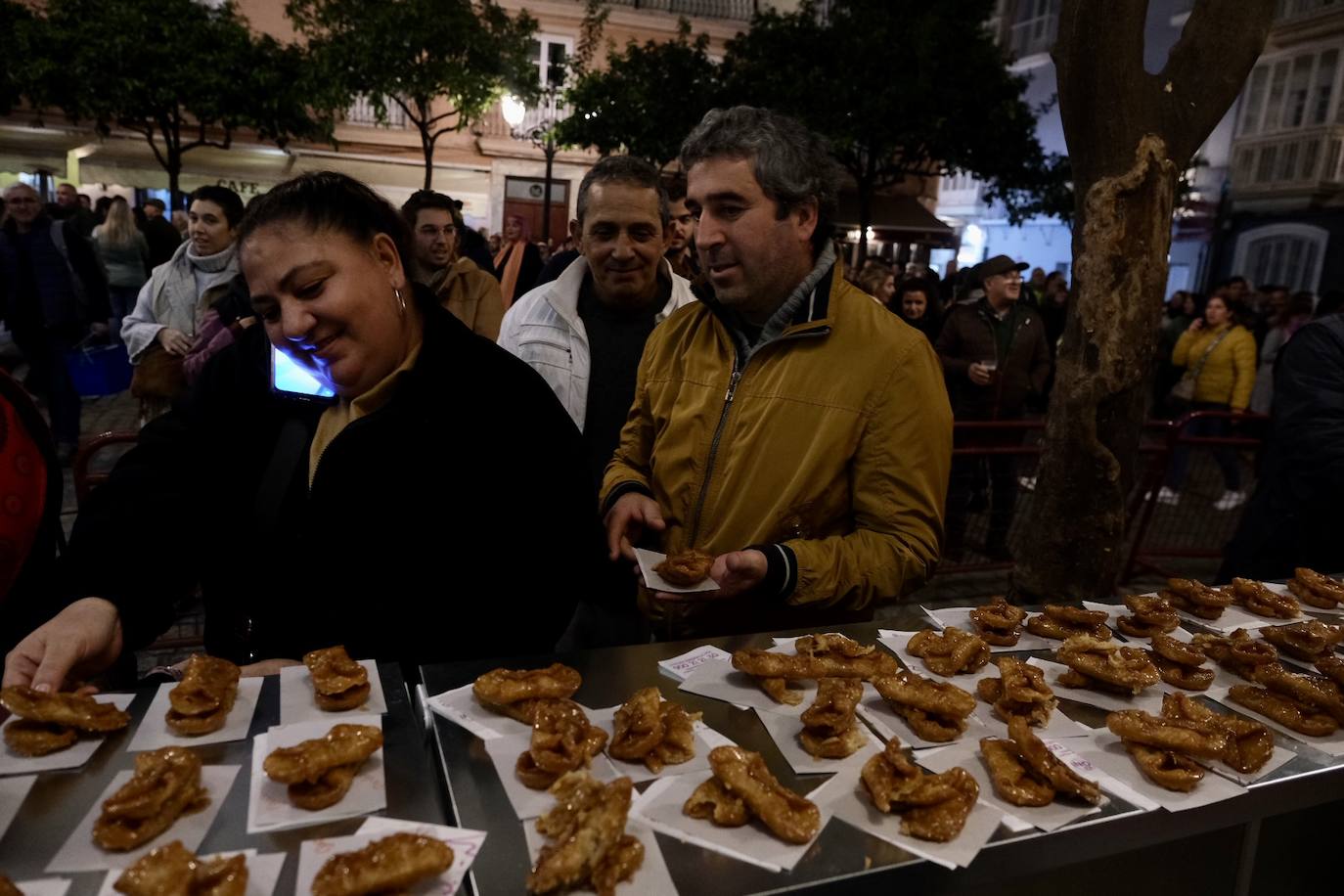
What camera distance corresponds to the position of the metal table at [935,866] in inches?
53.2

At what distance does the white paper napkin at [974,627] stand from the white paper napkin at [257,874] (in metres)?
1.64

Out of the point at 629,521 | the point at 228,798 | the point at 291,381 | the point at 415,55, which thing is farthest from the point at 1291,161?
the point at 228,798

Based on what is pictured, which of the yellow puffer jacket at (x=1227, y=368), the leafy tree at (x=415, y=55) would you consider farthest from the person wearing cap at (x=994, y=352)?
the leafy tree at (x=415, y=55)

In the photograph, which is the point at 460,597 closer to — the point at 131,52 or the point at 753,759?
the point at 753,759

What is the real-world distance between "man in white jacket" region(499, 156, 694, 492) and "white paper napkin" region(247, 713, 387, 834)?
2193 millimetres

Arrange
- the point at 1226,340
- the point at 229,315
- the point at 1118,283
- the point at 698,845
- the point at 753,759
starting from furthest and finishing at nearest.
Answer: the point at 1226,340
the point at 229,315
the point at 1118,283
the point at 753,759
the point at 698,845

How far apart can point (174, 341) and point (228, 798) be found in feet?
15.0

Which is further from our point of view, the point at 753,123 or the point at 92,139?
the point at 92,139

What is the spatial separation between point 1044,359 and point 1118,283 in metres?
3.99

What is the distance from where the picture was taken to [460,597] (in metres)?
2.14

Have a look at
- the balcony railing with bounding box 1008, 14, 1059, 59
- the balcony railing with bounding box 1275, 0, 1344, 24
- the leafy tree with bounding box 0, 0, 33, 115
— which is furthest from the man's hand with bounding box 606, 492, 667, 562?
the balcony railing with bounding box 1008, 14, 1059, 59

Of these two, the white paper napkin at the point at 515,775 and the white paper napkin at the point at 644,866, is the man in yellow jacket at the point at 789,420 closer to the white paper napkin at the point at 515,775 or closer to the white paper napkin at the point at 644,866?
the white paper napkin at the point at 515,775

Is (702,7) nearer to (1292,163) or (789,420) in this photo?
(1292,163)

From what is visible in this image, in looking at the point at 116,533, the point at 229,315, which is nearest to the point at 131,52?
the point at 229,315
